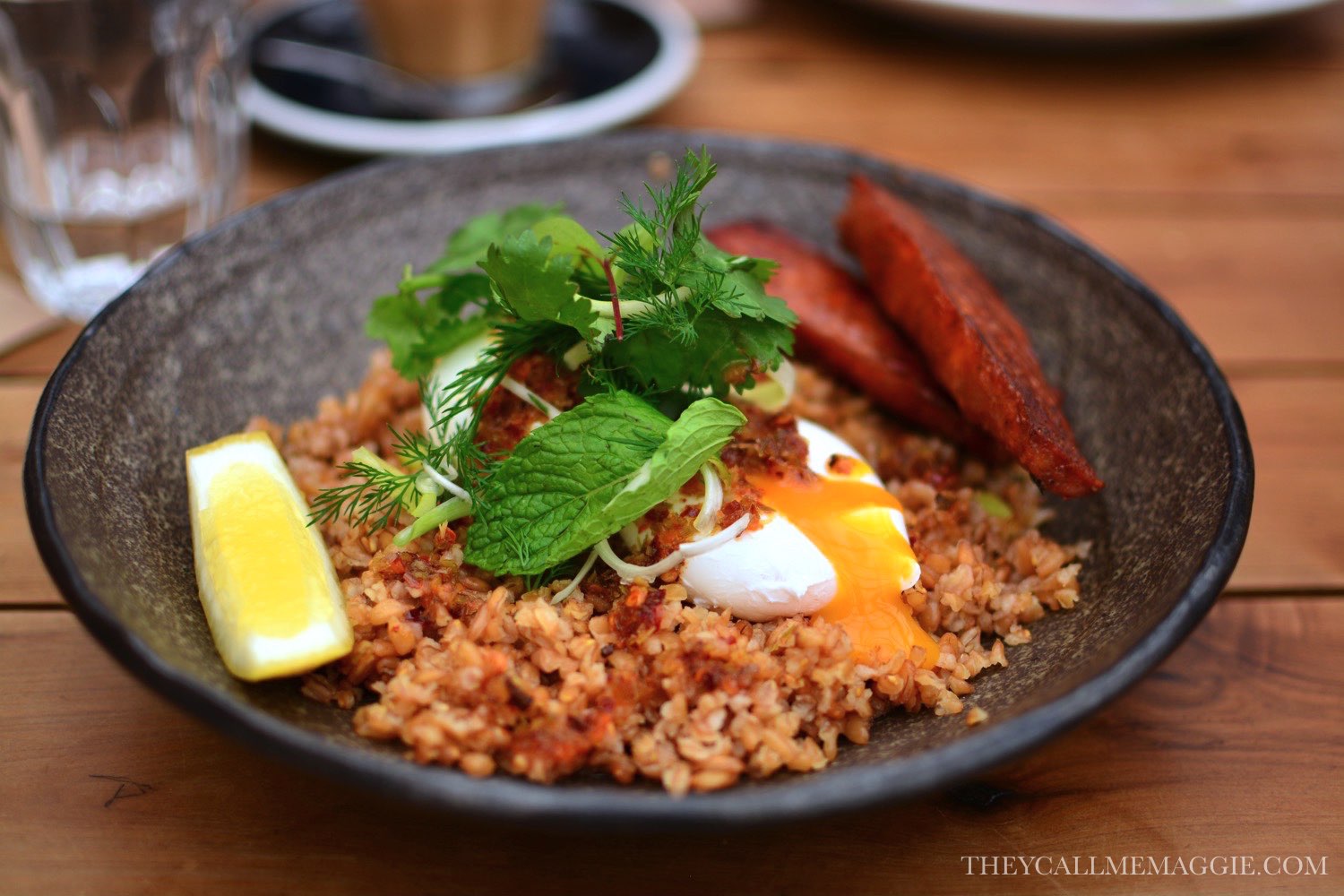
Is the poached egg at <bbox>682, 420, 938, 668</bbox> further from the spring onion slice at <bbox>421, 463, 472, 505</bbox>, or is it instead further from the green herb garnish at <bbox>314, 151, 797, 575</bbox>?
the spring onion slice at <bbox>421, 463, 472, 505</bbox>

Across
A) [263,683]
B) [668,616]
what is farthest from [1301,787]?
[263,683]

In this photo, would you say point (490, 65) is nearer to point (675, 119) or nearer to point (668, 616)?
point (675, 119)

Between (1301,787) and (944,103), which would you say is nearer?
(1301,787)

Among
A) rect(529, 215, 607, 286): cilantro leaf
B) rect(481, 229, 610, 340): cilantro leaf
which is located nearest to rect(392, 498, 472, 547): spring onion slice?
rect(481, 229, 610, 340): cilantro leaf

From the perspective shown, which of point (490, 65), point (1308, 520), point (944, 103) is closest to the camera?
point (1308, 520)

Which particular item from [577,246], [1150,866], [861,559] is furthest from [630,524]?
[1150,866]

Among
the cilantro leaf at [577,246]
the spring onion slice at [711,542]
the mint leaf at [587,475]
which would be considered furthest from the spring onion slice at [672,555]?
the cilantro leaf at [577,246]

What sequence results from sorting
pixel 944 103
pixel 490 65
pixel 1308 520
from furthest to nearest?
pixel 944 103, pixel 490 65, pixel 1308 520
